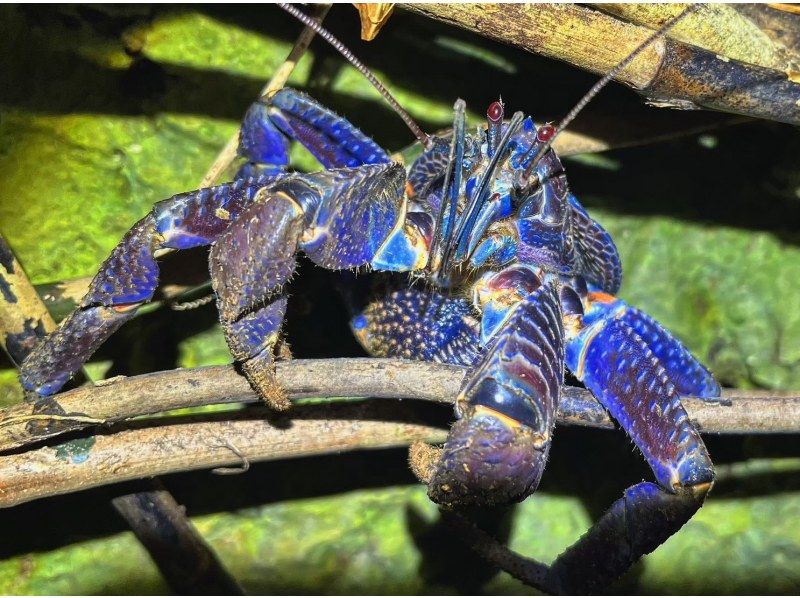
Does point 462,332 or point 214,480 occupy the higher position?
point 462,332

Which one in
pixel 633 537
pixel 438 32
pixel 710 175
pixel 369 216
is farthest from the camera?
A: pixel 710 175

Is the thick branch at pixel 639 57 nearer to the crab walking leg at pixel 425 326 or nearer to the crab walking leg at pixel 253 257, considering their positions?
the crab walking leg at pixel 253 257

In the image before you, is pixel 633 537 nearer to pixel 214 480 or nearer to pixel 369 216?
pixel 369 216

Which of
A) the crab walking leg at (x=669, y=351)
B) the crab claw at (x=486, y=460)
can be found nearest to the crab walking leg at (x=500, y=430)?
the crab claw at (x=486, y=460)

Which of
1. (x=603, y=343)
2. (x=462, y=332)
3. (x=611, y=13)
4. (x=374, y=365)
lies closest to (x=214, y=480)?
(x=462, y=332)

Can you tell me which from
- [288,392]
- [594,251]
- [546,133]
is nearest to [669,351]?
[594,251]

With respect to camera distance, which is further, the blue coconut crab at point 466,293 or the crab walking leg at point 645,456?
the crab walking leg at point 645,456

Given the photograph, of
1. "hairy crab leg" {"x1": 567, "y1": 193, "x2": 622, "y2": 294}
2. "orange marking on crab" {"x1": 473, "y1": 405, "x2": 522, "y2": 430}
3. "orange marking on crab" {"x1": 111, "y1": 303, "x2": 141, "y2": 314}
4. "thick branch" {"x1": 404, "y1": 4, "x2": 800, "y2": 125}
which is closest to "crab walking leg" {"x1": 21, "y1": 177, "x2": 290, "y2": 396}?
"orange marking on crab" {"x1": 111, "y1": 303, "x2": 141, "y2": 314}
